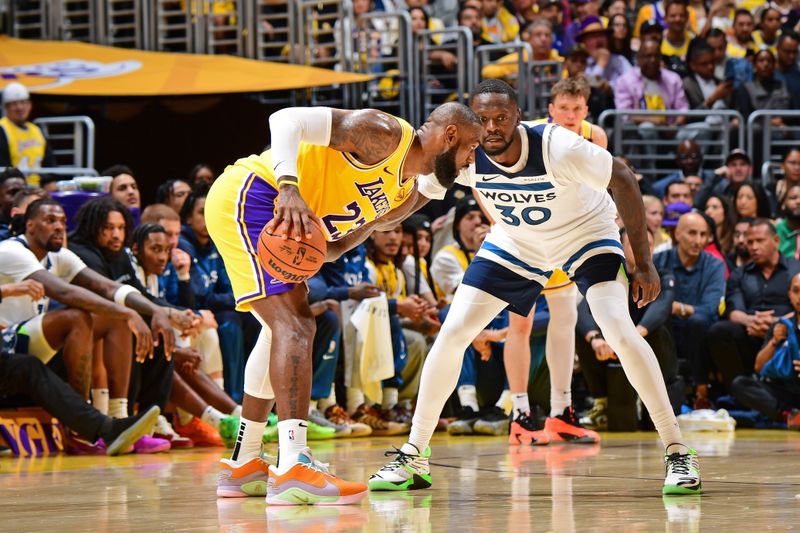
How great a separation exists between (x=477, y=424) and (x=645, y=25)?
6883 millimetres

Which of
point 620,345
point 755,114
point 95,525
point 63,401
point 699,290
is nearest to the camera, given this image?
point 95,525

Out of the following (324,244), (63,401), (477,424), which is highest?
(324,244)

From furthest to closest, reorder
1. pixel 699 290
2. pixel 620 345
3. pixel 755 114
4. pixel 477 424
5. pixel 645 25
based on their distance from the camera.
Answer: pixel 645 25 < pixel 755 114 < pixel 699 290 < pixel 477 424 < pixel 620 345

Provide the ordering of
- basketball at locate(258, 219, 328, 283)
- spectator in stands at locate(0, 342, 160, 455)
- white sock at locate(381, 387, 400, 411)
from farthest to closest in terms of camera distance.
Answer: white sock at locate(381, 387, 400, 411), spectator in stands at locate(0, 342, 160, 455), basketball at locate(258, 219, 328, 283)

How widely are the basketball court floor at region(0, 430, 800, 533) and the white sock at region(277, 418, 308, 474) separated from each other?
204mm

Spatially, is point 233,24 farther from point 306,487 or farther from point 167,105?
point 306,487

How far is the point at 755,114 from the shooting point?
42.5 ft

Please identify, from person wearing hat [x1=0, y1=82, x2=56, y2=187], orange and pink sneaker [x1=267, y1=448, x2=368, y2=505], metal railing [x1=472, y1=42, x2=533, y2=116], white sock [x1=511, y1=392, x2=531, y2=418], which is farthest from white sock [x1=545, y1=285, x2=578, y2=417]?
person wearing hat [x1=0, y1=82, x2=56, y2=187]

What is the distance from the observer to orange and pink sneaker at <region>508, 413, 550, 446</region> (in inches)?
319

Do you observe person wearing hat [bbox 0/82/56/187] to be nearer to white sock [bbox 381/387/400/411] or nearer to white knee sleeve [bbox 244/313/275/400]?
white sock [bbox 381/387/400/411]

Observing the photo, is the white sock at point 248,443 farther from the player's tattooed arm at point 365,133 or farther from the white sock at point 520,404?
the white sock at point 520,404

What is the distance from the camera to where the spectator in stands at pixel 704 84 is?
1403 centimetres

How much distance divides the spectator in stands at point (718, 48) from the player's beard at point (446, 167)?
10.0m

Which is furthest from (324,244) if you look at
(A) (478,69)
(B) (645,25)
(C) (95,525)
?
(B) (645,25)
